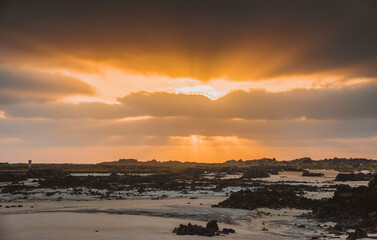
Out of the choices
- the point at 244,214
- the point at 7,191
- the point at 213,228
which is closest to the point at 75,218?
the point at 213,228

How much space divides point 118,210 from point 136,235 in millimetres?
13136

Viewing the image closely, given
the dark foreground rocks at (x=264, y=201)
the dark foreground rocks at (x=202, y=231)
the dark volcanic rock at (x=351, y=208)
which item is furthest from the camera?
the dark foreground rocks at (x=264, y=201)

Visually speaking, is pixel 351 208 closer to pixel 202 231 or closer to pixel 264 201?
pixel 264 201

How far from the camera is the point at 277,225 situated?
90.8 ft

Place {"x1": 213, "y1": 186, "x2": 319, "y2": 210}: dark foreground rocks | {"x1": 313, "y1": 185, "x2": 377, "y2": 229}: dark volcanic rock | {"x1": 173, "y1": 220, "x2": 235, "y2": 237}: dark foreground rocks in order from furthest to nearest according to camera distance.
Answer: {"x1": 213, "y1": 186, "x2": 319, "y2": 210}: dark foreground rocks, {"x1": 313, "y1": 185, "x2": 377, "y2": 229}: dark volcanic rock, {"x1": 173, "y1": 220, "x2": 235, "y2": 237}: dark foreground rocks

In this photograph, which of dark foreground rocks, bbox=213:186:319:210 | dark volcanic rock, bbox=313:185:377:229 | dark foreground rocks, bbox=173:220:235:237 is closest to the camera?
dark foreground rocks, bbox=173:220:235:237

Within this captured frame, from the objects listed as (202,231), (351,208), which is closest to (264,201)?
(351,208)

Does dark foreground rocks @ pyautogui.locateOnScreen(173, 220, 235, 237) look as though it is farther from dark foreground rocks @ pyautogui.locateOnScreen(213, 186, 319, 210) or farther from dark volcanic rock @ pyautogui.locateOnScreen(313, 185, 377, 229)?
dark foreground rocks @ pyautogui.locateOnScreen(213, 186, 319, 210)

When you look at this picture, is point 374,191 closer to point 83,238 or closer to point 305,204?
point 305,204

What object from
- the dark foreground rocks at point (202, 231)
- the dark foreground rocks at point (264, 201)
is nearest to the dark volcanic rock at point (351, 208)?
the dark foreground rocks at point (264, 201)

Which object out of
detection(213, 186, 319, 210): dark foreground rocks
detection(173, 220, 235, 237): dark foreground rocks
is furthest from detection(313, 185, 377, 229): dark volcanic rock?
detection(173, 220, 235, 237): dark foreground rocks

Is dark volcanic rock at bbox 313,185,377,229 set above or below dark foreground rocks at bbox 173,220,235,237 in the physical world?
above

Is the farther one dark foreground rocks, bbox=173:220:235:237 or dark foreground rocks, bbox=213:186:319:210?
dark foreground rocks, bbox=213:186:319:210

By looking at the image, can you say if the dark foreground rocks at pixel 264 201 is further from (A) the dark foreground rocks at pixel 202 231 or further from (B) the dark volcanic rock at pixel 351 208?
(A) the dark foreground rocks at pixel 202 231
